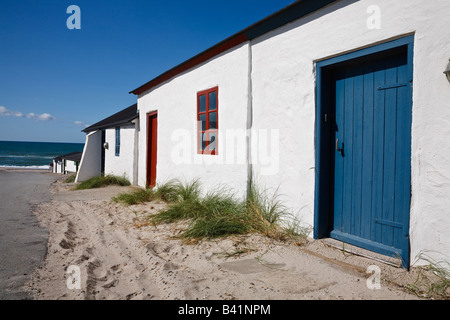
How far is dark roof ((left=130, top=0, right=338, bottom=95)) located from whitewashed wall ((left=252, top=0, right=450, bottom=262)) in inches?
3.5

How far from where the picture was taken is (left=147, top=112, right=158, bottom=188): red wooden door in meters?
9.16

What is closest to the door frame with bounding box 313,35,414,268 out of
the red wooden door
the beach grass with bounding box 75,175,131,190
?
the red wooden door

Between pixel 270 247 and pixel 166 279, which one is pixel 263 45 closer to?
pixel 270 247

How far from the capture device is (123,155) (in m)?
10.9

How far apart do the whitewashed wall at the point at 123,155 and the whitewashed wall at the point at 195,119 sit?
3.18 feet

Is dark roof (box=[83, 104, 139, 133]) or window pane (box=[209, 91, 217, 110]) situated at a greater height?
dark roof (box=[83, 104, 139, 133])

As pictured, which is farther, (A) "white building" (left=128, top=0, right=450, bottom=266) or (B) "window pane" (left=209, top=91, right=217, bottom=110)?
(B) "window pane" (left=209, top=91, right=217, bottom=110)

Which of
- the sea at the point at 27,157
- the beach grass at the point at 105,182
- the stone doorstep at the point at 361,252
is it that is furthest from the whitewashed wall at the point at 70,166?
the stone doorstep at the point at 361,252

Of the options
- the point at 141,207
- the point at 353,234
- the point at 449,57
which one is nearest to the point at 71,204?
the point at 141,207

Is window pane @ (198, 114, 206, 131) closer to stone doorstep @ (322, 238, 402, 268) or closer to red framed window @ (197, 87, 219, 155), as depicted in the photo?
red framed window @ (197, 87, 219, 155)

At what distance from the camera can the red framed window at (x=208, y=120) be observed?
19.2 ft

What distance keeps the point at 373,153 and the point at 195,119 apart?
4017 mm

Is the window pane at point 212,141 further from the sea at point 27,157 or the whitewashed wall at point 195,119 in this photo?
the sea at point 27,157

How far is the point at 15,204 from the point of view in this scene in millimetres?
6621
